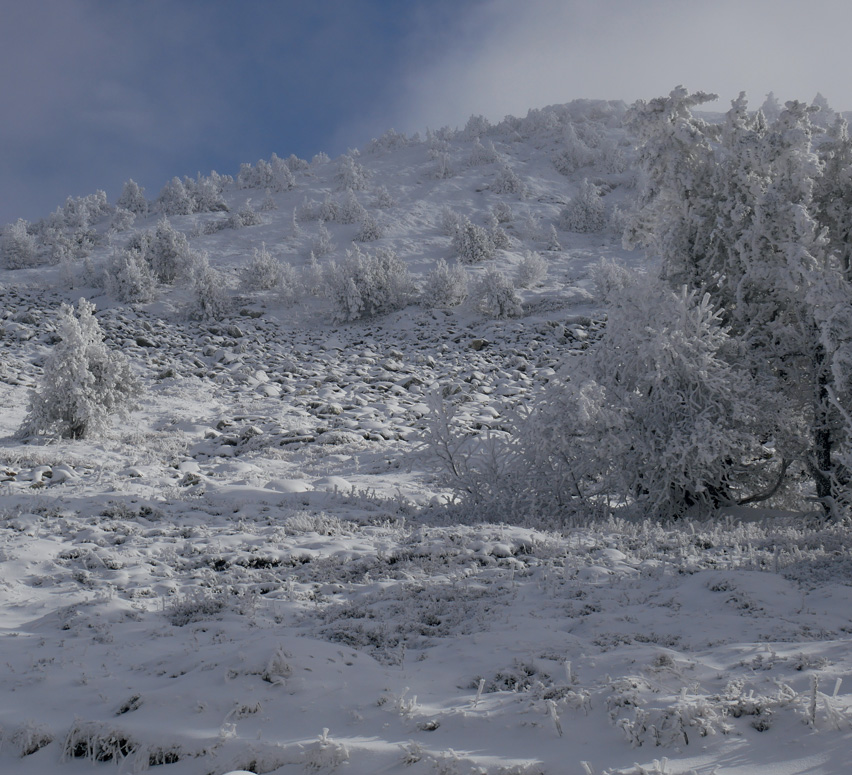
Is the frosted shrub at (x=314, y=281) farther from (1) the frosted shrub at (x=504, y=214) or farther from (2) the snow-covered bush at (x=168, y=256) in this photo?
(1) the frosted shrub at (x=504, y=214)

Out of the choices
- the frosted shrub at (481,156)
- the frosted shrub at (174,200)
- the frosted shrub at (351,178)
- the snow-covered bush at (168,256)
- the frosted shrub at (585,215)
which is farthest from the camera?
the frosted shrub at (481,156)

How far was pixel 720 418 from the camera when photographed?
310 inches

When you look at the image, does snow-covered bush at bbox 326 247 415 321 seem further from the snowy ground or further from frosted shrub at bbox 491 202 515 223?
the snowy ground

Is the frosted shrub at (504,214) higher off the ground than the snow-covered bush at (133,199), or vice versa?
the snow-covered bush at (133,199)

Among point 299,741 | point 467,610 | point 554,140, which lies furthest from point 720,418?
point 554,140

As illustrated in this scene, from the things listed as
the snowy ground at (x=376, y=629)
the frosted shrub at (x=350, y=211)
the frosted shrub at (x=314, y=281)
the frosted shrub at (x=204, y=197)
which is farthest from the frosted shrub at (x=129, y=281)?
the frosted shrub at (x=204, y=197)

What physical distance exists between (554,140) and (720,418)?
158 ft

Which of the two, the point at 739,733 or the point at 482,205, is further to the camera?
the point at 482,205

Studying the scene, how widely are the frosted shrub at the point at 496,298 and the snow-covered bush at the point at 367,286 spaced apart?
10.6 feet

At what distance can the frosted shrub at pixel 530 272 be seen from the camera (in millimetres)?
25484

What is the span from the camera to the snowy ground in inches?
97.8

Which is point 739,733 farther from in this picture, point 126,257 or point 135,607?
point 126,257

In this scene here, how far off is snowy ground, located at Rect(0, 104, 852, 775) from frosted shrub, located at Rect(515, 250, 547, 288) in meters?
16.4

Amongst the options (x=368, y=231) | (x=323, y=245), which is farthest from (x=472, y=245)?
(x=323, y=245)
